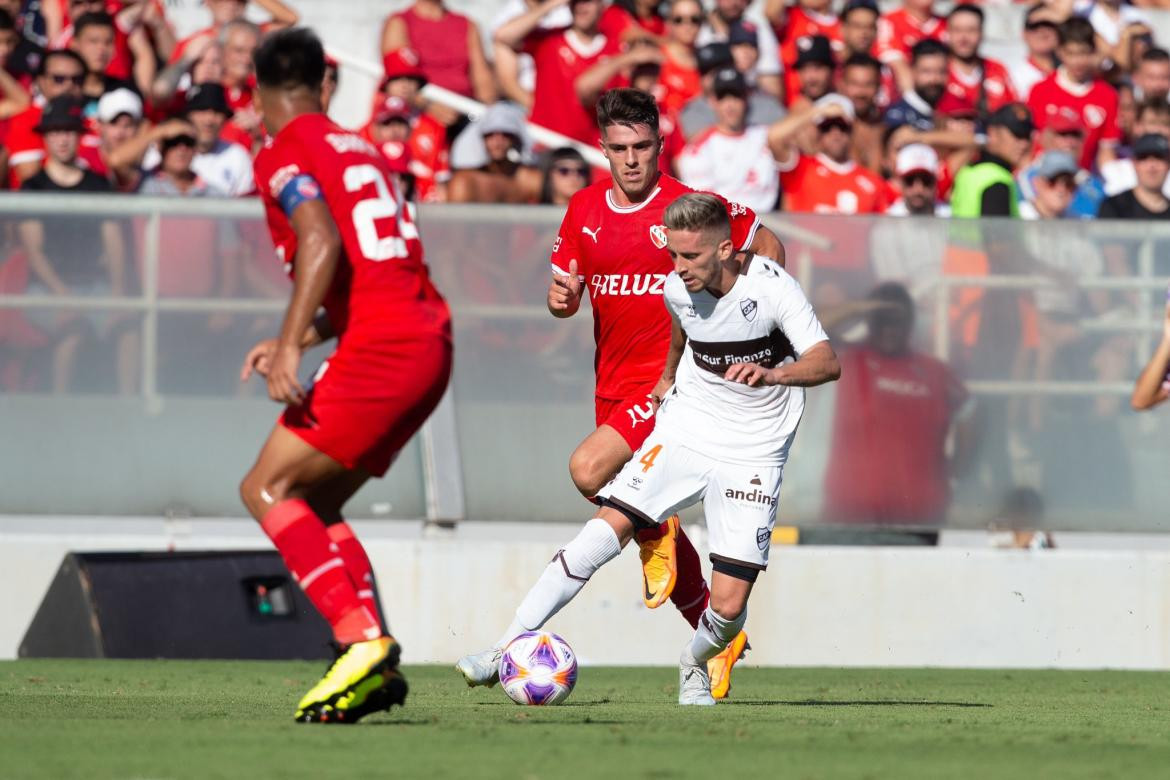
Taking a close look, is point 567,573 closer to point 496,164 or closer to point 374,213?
point 374,213

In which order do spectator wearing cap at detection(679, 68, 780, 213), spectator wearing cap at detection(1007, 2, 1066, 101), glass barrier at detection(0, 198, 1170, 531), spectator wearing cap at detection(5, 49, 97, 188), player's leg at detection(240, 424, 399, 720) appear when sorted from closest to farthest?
player's leg at detection(240, 424, 399, 720)
glass barrier at detection(0, 198, 1170, 531)
spectator wearing cap at detection(679, 68, 780, 213)
spectator wearing cap at detection(5, 49, 97, 188)
spectator wearing cap at detection(1007, 2, 1066, 101)

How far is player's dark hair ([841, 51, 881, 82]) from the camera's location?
14766 millimetres

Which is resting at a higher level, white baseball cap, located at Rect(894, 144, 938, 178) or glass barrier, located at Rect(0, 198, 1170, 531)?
white baseball cap, located at Rect(894, 144, 938, 178)

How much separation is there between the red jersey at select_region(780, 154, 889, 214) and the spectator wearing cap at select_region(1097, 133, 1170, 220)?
158 centimetres

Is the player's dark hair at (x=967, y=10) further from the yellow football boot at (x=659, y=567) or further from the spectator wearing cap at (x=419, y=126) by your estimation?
the yellow football boot at (x=659, y=567)

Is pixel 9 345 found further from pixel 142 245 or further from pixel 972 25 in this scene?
pixel 972 25

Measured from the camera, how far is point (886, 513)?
11953 millimetres

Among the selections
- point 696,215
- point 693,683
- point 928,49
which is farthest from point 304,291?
point 928,49

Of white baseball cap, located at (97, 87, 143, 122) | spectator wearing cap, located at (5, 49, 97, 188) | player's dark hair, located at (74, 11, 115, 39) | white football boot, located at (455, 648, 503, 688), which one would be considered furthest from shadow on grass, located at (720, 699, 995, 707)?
player's dark hair, located at (74, 11, 115, 39)

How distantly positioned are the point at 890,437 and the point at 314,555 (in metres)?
6.25

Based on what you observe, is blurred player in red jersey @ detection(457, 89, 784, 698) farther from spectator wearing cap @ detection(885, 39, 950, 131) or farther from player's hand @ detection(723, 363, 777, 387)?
spectator wearing cap @ detection(885, 39, 950, 131)

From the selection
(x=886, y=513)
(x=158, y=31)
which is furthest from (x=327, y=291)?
(x=158, y=31)

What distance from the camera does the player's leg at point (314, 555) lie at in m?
6.17

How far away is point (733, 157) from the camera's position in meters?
13.5
